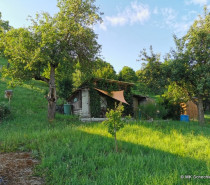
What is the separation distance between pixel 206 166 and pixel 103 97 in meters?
12.4

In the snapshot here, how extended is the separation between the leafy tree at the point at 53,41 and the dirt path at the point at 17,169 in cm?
665

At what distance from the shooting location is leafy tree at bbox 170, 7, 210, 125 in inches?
486

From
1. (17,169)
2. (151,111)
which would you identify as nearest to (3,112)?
(17,169)

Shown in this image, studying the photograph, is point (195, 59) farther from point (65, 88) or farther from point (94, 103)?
point (65, 88)

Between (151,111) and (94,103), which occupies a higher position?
(94,103)

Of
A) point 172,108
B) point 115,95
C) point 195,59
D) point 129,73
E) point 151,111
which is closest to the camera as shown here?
point 195,59

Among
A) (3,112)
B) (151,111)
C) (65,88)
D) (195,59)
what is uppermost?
(195,59)

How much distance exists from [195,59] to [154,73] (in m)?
3.50

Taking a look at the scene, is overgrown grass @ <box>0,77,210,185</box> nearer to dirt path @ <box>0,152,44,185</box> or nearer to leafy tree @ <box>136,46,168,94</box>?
dirt path @ <box>0,152,44,185</box>

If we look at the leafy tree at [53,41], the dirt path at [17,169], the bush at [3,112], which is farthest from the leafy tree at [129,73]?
the dirt path at [17,169]

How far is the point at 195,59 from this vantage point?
13.0 meters

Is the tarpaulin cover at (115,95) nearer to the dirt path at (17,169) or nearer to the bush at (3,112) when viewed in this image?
the bush at (3,112)

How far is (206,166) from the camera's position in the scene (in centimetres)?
392

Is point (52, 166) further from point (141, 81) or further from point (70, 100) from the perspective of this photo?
point (70, 100)
